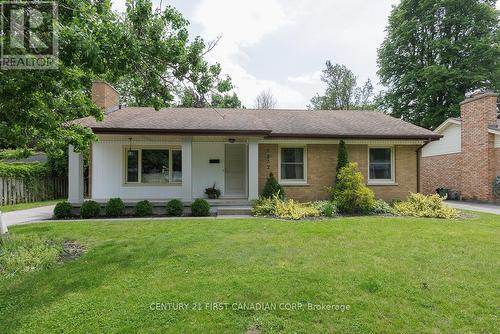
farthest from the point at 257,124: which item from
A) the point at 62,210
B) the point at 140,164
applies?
the point at 62,210

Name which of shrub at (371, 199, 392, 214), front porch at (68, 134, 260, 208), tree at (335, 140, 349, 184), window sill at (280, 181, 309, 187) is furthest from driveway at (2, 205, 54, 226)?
shrub at (371, 199, 392, 214)

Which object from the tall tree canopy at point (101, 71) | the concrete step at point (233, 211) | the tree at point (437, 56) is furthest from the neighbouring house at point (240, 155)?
the tree at point (437, 56)

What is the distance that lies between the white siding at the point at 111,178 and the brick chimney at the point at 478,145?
1560 cm

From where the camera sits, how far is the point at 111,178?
11508mm

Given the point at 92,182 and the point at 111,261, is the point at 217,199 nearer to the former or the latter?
the point at 92,182

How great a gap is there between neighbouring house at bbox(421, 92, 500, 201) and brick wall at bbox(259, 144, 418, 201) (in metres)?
4.94

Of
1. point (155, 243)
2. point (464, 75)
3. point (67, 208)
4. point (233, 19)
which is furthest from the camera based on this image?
point (464, 75)

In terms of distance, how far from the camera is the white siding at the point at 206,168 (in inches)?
492

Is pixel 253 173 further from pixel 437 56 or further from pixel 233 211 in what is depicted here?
pixel 437 56

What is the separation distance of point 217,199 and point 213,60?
21.3 feet

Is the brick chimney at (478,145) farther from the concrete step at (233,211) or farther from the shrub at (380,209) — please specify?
the concrete step at (233,211)

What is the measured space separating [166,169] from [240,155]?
328 cm

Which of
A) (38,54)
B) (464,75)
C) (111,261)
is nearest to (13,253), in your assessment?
(111,261)

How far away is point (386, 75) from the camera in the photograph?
93.6 ft
